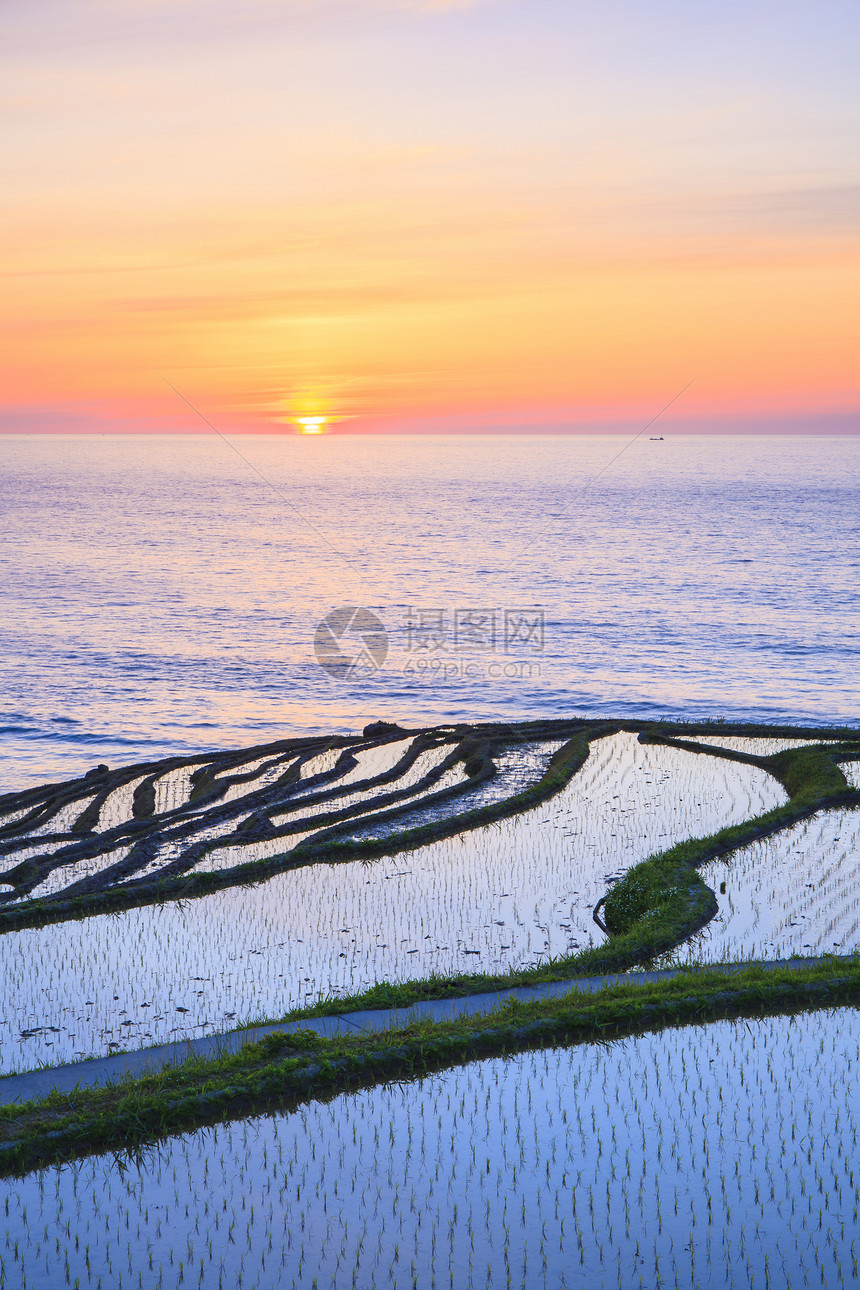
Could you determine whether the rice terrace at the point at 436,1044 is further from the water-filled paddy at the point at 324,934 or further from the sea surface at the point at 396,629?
the sea surface at the point at 396,629

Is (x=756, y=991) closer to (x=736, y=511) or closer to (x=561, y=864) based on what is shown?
(x=561, y=864)

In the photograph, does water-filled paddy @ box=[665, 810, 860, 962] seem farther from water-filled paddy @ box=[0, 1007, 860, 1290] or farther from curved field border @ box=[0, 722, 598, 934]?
curved field border @ box=[0, 722, 598, 934]

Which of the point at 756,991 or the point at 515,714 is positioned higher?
the point at 515,714

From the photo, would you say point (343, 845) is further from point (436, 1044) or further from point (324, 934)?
point (436, 1044)

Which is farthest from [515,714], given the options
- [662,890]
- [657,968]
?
[657,968]

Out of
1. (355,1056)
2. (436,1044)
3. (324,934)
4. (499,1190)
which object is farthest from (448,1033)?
(324,934)

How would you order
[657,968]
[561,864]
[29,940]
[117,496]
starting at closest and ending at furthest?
1. [657,968]
2. [29,940]
3. [561,864]
4. [117,496]

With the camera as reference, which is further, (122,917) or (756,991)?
(122,917)

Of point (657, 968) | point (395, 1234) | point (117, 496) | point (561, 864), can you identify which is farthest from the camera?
point (117, 496)
